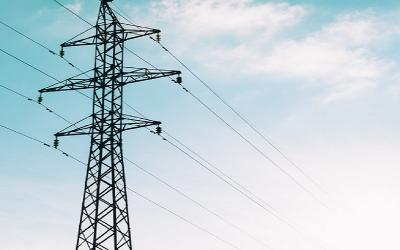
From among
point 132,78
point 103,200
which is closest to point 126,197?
point 103,200

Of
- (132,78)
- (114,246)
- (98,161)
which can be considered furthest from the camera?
(132,78)

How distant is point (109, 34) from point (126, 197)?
845 cm

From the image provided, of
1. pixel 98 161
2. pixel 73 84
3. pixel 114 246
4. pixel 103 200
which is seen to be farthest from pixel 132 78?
pixel 114 246

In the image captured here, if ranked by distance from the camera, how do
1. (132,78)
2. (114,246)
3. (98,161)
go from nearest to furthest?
(114,246) → (98,161) → (132,78)

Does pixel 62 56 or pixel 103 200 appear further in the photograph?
pixel 62 56

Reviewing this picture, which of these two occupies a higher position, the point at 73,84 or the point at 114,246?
the point at 73,84

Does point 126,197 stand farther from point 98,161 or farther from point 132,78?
point 132,78

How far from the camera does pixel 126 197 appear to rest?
77.2ft

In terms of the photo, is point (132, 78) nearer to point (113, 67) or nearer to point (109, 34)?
point (113, 67)

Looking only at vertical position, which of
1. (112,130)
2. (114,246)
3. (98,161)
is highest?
(112,130)

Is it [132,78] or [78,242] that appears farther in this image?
[132,78]

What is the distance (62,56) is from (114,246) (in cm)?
983

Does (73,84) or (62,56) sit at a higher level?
(62,56)

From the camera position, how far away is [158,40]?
25.9 metres
